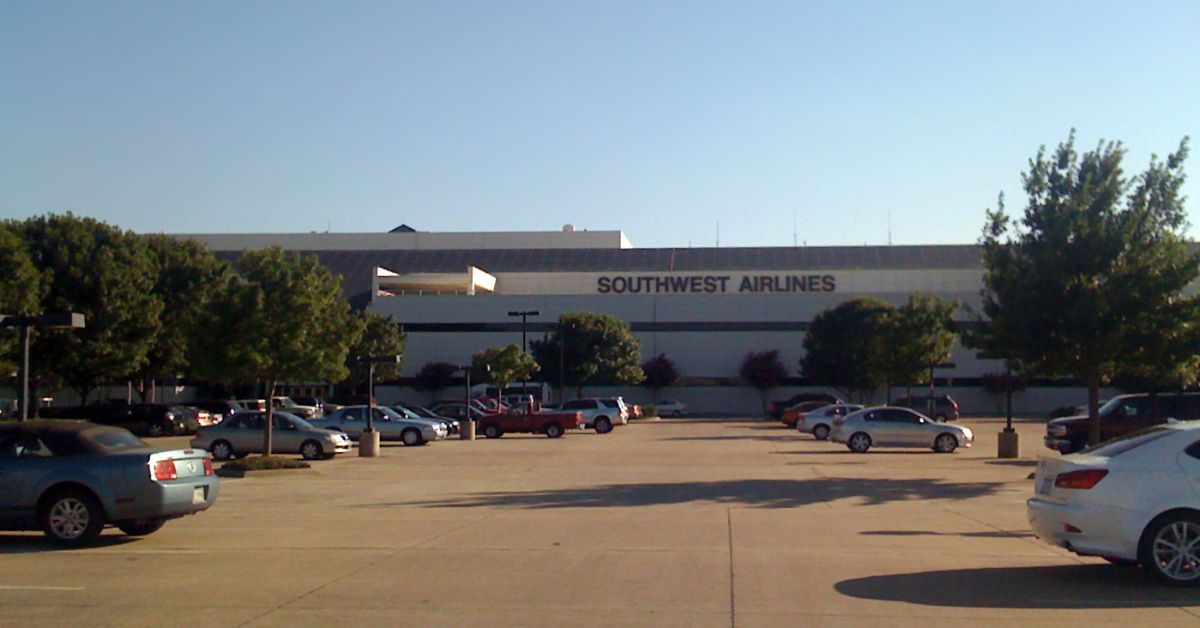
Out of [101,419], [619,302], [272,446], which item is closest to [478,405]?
[101,419]

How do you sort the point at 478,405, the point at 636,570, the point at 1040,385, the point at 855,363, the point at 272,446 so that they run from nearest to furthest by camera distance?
the point at 636,570, the point at 272,446, the point at 478,405, the point at 855,363, the point at 1040,385

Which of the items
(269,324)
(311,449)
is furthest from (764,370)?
(269,324)

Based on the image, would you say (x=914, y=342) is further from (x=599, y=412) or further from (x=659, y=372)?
(x=659, y=372)

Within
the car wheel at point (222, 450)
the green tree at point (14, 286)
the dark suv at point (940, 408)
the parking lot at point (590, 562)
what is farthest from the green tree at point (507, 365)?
the parking lot at point (590, 562)

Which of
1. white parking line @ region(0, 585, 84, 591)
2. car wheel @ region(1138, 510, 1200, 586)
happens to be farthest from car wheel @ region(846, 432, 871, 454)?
white parking line @ region(0, 585, 84, 591)

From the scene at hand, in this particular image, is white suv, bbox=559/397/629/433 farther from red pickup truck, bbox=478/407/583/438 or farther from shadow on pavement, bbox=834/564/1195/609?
shadow on pavement, bbox=834/564/1195/609

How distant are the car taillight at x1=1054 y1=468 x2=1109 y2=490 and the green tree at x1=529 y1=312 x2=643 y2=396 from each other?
64651 mm

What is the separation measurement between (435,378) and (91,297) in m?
36.0

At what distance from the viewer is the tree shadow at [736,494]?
2072 cm

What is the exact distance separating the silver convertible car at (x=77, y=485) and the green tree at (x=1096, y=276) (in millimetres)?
18796

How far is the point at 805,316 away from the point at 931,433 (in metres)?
51.3

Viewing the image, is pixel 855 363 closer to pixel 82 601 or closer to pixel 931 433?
pixel 931 433

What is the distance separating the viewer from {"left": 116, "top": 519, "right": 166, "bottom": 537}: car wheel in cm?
1541

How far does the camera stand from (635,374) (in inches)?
3130
